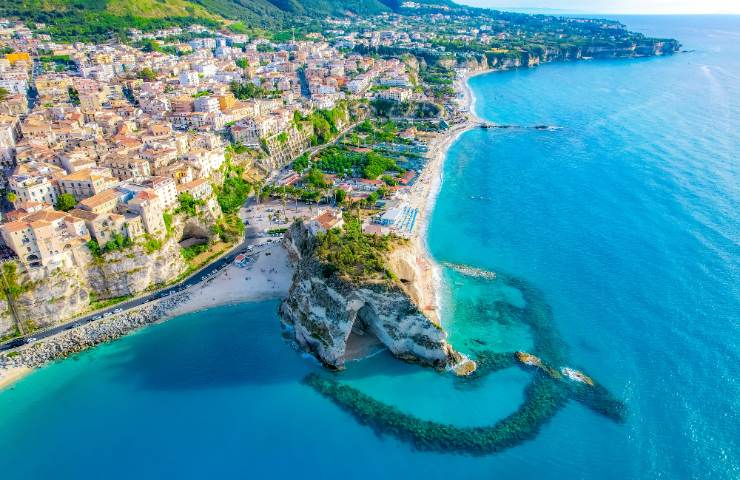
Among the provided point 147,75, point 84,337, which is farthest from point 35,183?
point 147,75

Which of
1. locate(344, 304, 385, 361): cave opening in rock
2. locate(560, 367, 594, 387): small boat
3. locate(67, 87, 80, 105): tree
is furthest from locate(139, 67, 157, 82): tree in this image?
locate(560, 367, 594, 387): small boat

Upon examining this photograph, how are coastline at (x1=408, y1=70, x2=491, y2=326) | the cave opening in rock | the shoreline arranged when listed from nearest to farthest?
the shoreline < the cave opening in rock < coastline at (x1=408, y1=70, x2=491, y2=326)

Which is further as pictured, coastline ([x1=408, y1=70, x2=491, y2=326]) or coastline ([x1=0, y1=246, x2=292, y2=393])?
coastline ([x1=408, y1=70, x2=491, y2=326])

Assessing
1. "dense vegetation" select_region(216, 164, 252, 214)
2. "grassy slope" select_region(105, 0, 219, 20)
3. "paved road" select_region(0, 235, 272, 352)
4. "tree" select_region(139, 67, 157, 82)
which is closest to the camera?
"paved road" select_region(0, 235, 272, 352)

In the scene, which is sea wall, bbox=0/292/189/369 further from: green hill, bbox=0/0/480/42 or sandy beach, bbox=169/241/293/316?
green hill, bbox=0/0/480/42

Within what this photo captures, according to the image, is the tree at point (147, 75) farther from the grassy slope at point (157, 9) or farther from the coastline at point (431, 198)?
the grassy slope at point (157, 9)

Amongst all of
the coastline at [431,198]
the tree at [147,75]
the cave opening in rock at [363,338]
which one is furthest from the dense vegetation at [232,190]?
the tree at [147,75]

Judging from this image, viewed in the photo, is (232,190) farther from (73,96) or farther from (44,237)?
(73,96)
